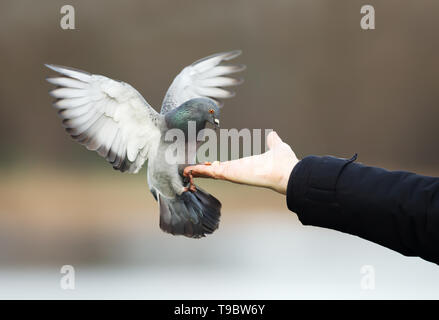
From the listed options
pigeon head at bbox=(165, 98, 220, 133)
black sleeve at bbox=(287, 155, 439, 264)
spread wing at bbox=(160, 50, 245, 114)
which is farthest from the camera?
spread wing at bbox=(160, 50, 245, 114)

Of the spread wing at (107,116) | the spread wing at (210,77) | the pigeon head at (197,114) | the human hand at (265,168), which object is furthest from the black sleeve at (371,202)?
the spread wing at (210,77)

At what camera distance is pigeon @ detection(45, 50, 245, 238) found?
3.77ft

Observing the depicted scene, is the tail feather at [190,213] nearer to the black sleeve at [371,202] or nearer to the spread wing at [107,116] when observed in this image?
the spread wing at [107,116]

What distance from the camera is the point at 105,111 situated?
3.89 feet

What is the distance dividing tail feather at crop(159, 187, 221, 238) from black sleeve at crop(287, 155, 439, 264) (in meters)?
0.51

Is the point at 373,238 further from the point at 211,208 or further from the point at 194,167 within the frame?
the point at 211,208

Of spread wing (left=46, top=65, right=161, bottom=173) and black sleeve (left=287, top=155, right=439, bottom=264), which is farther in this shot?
spread wing (left=46, top=65, right=161, bottom=173)

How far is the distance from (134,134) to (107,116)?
8 centimetres

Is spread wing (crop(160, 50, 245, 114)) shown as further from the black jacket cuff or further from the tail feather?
the black jacket cuff

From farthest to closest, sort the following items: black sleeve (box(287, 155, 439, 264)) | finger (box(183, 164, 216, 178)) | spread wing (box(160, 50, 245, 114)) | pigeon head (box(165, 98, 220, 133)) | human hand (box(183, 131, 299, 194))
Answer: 1. spread wing (box(160, 50, 245, 114))
2. pigeon head (box(165, 98, 220, 133))
3. finger (box(183, 164, 216, 178))
4. human hand (box(183, 131, 299, 194))
5. black sleeve (box(287, 155, 439, 264))

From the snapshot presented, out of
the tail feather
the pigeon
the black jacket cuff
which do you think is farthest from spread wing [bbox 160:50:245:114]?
the black jacket cuff

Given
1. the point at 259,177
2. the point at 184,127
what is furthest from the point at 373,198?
the point at 184,127

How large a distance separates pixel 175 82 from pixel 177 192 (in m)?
0.31

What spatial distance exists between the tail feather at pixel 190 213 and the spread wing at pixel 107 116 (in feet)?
0.45
